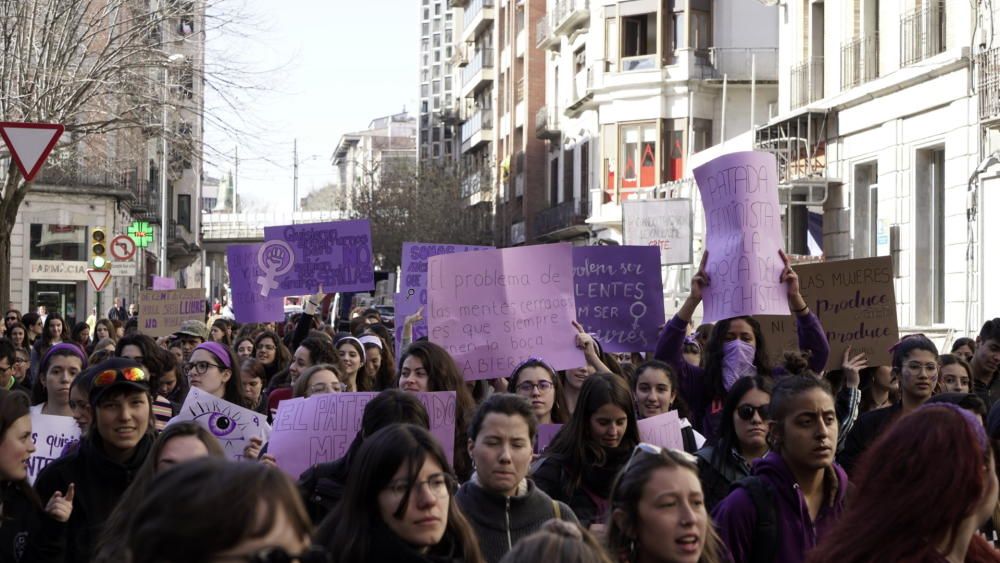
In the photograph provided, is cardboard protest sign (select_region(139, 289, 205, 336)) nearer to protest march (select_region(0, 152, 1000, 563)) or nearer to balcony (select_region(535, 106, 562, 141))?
protest march (select_region(0, 152, 1000, 563))

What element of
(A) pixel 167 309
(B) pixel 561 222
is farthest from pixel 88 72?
(B) pixel 561 222

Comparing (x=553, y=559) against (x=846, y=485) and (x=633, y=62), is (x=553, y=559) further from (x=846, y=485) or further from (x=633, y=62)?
(x=633, y=62)

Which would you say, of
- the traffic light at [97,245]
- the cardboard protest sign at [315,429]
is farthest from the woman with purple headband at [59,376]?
the traffic light at [97,245]

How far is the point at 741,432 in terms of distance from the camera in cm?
637

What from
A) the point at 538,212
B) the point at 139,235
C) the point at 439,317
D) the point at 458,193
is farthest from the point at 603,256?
the point at 458,193

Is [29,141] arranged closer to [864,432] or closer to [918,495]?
[864,432]

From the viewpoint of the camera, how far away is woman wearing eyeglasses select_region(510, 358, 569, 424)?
7.65 m

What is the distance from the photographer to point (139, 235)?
118ft

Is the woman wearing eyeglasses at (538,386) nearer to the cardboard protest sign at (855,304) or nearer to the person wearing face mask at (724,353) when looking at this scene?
the person wearing face mask at (724,353)

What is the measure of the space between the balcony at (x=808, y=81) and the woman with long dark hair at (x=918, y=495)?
82.7 feet

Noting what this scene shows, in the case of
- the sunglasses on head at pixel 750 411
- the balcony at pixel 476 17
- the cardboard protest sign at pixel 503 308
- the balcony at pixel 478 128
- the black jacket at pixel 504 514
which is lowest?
the black jacket at pixel 504 514

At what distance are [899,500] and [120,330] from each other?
17607mm

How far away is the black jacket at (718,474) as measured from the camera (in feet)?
20.1

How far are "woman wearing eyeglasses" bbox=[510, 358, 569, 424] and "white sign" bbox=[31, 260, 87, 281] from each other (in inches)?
1558
